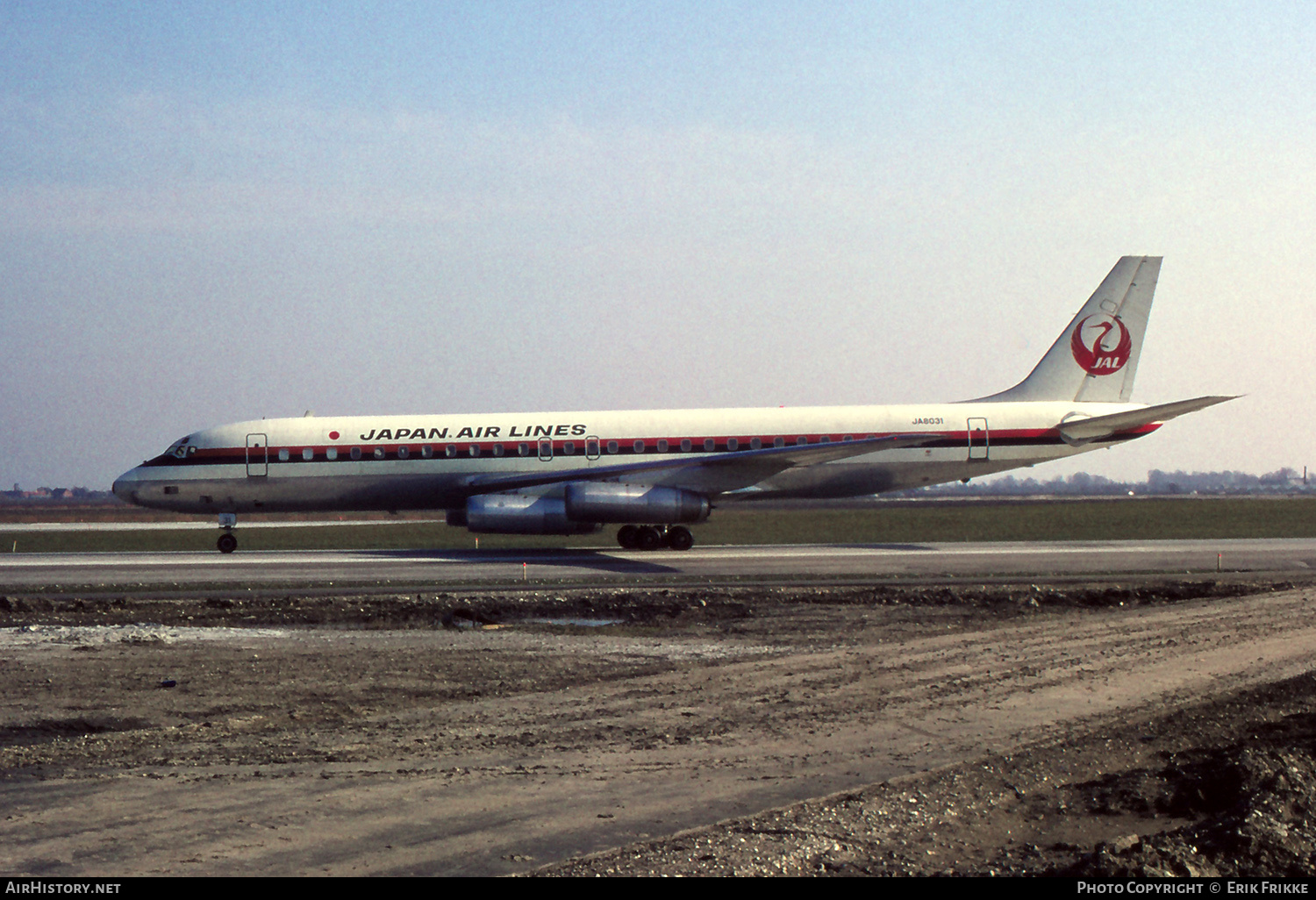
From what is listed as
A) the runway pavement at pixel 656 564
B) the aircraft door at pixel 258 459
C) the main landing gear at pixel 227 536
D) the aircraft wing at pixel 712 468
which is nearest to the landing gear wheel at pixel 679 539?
the runway pavement at pixel 656 564

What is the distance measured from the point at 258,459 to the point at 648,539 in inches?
471

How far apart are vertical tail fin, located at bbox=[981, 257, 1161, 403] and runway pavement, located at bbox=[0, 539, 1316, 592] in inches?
198

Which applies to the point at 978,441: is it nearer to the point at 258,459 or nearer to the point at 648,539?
the point at 648,539

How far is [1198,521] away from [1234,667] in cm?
3958

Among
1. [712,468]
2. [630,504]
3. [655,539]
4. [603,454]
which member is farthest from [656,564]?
[603,454]

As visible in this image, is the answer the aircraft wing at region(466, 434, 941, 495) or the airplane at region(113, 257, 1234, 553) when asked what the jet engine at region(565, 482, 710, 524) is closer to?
the aircraft wing at region(466, 434, 941, 495)

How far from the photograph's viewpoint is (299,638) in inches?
623

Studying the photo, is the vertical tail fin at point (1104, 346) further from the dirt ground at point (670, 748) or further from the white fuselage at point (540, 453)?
the dirt ground at point (670, 748)

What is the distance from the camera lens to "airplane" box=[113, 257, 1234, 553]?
3178 cm

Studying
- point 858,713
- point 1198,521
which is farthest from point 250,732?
point 1198,521

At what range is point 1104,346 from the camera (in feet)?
114

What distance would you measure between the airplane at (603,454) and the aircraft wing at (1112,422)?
0.04 meters

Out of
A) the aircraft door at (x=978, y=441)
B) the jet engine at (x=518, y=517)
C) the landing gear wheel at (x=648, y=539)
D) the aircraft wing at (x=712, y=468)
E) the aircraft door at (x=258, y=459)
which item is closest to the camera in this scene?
the jet engine at (x=518, y=517)

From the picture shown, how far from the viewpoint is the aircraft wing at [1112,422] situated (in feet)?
104
